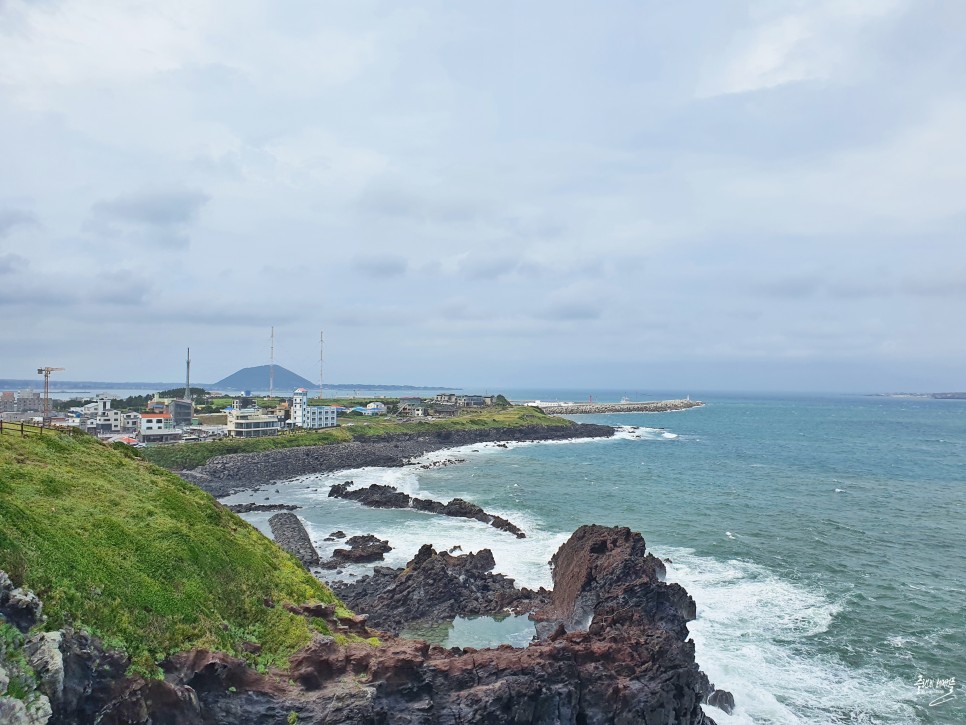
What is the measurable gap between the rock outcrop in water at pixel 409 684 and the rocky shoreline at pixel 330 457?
55795mm

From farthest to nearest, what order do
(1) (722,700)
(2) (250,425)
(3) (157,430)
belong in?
(2) (250,425)
(3) (157,430)
(1) (722,700)

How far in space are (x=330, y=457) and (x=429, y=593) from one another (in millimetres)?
62822

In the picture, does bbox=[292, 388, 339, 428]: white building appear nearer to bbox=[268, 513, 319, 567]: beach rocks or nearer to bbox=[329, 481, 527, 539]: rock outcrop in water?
bbox=[329, 481, 527, 539]: rock outcrop in water

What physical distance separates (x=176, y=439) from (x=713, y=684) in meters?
96.0

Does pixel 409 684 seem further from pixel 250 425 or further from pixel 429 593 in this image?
pixel 250 425

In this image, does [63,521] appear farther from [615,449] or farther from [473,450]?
[615,449]

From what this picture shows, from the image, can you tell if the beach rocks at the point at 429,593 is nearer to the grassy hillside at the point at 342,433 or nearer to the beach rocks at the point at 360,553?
the beach rocks at the point at 360,553

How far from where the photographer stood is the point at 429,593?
35.5 meters

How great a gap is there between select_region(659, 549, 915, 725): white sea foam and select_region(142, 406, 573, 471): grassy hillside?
193 ft

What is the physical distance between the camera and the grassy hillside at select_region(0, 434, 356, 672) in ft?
54.4

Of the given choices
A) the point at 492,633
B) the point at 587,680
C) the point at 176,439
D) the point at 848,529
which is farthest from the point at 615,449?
the point at 587,680

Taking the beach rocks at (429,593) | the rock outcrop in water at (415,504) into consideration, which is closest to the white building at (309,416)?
the rock outcrop in water at (415,504)

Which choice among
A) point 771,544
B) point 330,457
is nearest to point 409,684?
point 771,544

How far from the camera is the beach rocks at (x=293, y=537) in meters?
43.4
